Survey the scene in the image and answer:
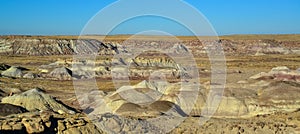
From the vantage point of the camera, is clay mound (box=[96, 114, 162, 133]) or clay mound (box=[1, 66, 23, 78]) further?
clay mound (box=[1, 66, 23, 78])

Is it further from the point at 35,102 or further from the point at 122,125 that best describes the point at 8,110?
the point at 122,125

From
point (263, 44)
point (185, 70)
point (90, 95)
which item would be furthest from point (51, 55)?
point (90, 95)

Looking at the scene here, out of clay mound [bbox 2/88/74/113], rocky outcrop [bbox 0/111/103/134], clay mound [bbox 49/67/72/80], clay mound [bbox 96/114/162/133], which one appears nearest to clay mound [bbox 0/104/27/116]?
clay mound [bbox 2/88/74/113]

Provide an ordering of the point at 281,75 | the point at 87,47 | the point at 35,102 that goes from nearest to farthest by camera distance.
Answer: the point at 35,102, the point at 281,75, the point at 87,47

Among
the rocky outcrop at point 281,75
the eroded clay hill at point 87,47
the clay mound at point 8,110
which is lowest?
the rocky outcrop at point 281,75

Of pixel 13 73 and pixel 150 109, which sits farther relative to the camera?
pixel 13 73

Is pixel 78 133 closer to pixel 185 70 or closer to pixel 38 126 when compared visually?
pixel 38 126

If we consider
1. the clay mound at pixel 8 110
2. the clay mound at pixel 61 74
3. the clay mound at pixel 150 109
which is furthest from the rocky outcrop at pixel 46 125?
the clay mound at pixel 61 74

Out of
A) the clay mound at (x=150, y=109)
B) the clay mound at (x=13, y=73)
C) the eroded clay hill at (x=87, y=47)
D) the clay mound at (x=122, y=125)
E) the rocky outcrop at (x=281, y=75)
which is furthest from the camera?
the eroded clay hill at (x=87, y=47)

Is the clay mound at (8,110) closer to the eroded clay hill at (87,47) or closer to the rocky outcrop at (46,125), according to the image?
the rocky outcrop at (46,125)

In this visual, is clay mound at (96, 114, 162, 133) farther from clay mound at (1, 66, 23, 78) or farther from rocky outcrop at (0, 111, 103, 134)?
clay mound at (1, 66, 23, 78)

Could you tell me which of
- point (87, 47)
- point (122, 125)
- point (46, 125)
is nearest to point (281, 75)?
point (122, 125)
